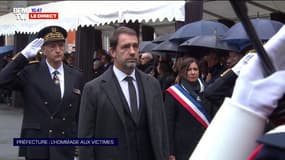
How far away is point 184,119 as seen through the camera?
18.4 feet

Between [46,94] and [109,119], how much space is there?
124 cm

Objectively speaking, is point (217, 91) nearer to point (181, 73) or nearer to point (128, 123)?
point (128, 123)

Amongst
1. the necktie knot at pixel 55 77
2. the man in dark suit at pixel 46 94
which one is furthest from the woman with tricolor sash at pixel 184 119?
the necktie knot at pixel 55 77

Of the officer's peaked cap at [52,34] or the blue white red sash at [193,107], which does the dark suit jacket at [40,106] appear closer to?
the officer's peaked cap at [52,34]

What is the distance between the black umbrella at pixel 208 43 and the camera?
7.43 m

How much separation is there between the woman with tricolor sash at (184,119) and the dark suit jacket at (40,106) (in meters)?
1.08

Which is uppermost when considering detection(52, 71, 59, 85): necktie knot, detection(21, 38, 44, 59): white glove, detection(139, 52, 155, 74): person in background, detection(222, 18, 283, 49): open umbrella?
detection(139, 52, 155, 74): person in background

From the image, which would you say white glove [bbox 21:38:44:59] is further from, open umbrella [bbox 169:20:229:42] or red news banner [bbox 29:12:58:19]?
red news banner [bbox 29:12:58:19]

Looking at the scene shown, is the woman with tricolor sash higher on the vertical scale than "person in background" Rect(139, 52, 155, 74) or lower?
lower

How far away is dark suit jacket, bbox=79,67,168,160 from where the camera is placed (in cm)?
382

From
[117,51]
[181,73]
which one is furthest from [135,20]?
[117,51]

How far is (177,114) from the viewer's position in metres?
5.66

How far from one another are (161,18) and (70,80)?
19.9 feet

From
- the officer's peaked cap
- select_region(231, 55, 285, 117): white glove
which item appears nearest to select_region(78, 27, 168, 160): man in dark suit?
the officer's peaked cap
